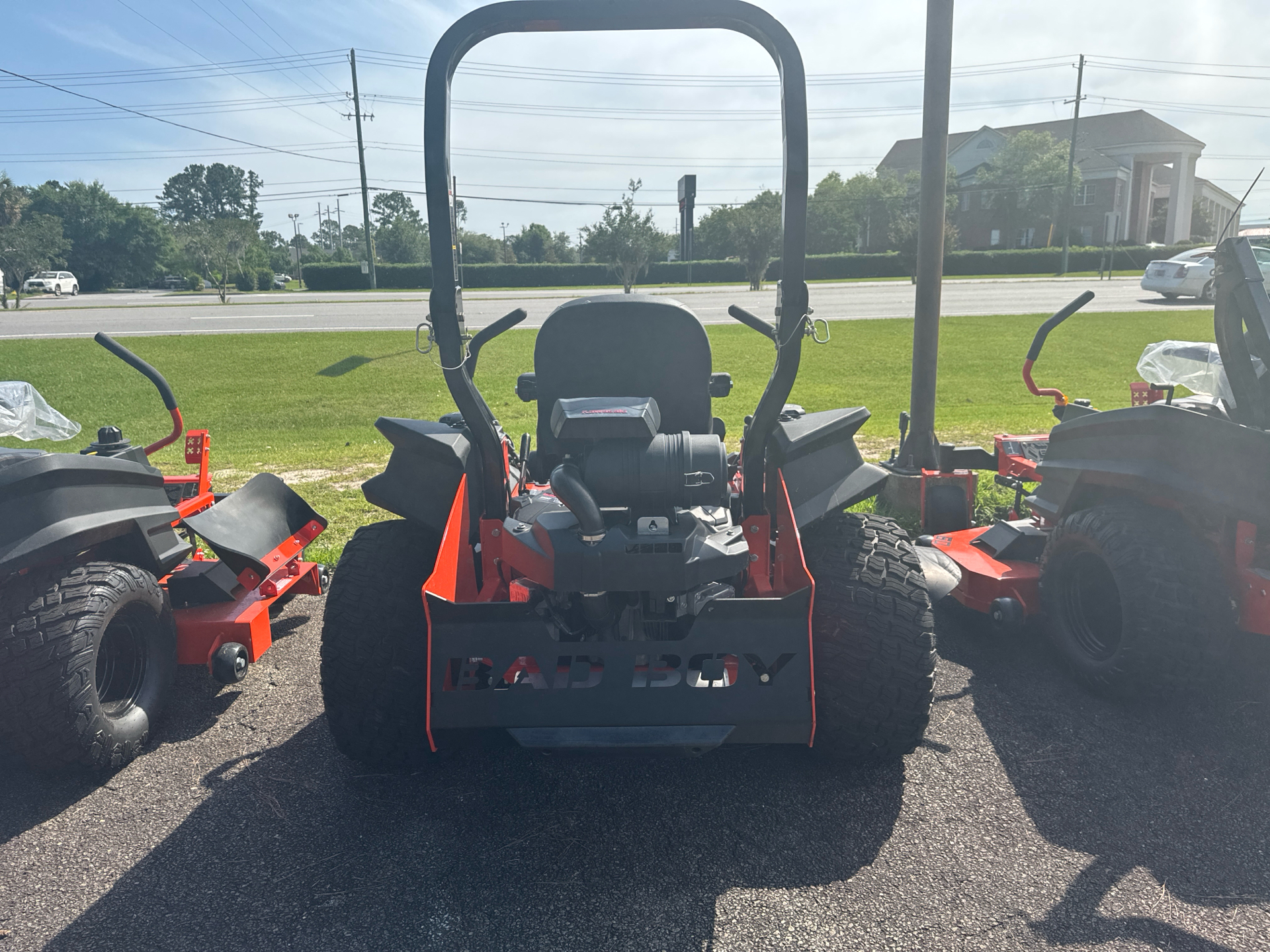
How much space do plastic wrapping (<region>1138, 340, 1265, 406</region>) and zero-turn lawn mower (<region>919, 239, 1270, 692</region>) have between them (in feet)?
3.40

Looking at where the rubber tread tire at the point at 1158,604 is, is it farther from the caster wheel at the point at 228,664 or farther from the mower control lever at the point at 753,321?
the caster wheel at the point at 228,664

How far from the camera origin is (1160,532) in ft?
11.0

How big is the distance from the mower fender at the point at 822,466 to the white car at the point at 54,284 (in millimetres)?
53139

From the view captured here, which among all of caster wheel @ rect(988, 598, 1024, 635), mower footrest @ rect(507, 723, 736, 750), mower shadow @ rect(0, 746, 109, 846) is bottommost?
mower shadow @ rect(0, 746, 109, 846)

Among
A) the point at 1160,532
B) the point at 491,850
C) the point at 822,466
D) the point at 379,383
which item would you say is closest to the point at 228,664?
the point at 491,850

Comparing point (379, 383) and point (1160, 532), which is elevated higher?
point (1160, 532)

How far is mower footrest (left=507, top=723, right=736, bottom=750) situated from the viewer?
2.36 metres

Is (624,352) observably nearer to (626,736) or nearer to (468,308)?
(626,736)

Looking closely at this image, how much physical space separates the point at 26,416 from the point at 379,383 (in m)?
9.02

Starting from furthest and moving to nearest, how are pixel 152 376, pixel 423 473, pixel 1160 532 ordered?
pixel 152 376 < pixel 1160 532 < pixel 423 473

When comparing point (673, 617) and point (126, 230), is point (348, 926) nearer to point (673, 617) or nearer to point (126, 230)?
point (673, 617)

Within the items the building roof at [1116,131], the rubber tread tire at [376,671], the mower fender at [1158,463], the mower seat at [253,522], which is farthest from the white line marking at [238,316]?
the building roof at [1116,131]

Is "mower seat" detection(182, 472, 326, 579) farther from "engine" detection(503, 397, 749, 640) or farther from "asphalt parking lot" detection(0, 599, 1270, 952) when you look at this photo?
"engine" detection(503, 397, 749, 640)

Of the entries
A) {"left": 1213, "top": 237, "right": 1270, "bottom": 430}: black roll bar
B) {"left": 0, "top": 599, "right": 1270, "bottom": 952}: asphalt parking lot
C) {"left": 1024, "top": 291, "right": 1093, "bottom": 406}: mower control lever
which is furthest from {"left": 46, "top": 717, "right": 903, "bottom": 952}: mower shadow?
{"left": 1024, "top": 291, "right": 1093, "bottom": 406}: mower control lever
